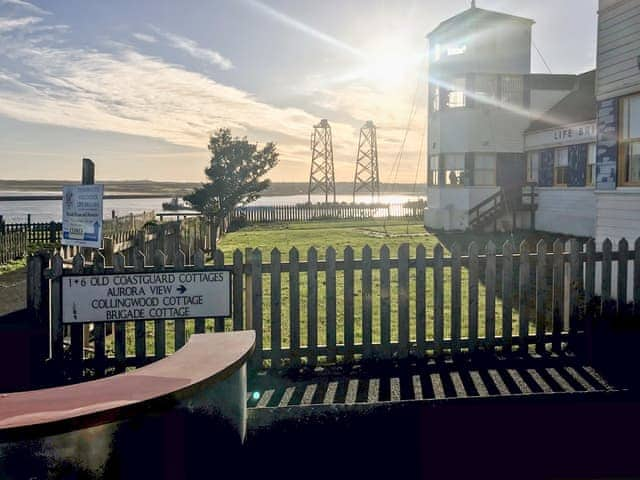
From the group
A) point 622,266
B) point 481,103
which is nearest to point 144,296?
point 622,266

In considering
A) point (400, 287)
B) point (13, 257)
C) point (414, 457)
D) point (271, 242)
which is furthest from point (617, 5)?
point (13, 257)

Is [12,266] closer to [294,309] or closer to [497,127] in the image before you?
[294,309]

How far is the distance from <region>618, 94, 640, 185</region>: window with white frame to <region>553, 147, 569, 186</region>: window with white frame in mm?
14320

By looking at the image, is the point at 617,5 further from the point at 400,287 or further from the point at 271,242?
the point at 271,242

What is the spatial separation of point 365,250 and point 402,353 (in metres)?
1.38

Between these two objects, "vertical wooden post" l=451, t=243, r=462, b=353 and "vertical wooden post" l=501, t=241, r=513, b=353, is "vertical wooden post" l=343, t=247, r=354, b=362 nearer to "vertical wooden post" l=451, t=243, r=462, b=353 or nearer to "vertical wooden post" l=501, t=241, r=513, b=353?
"vertical wooden post" l=451, t=243, r=462, b=353

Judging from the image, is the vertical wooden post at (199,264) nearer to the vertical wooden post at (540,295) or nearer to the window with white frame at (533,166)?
the vertical wooden post at (540,295)

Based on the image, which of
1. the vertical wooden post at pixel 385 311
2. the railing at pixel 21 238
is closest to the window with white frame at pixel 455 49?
the railing at pixel 21 238

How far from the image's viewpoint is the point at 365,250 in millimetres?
6398

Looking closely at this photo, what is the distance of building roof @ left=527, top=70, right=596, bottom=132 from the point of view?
78.5 feet

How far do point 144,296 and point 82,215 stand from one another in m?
2.17

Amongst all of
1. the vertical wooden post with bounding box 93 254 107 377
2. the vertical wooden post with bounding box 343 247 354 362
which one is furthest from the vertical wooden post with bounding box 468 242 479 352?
the vertical wooden post with bounding box 93 254 107 377

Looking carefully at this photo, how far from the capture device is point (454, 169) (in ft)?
89.5

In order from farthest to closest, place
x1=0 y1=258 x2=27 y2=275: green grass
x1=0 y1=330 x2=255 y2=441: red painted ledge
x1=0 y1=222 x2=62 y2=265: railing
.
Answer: x1=0 y1=222 x2=62 y2=265: railing < x1=0 y1=258 x2=27 y2=275: green grass < x1=0 y1=330 x2=255 y2=441: red painted ledge
